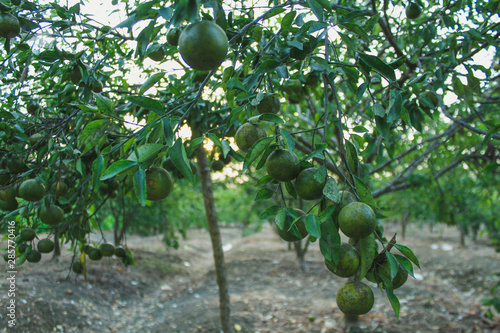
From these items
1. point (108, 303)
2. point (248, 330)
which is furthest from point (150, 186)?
point (108, 303)

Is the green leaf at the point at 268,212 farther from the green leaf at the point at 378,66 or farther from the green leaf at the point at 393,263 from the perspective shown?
the green leaf at the point at 378,66

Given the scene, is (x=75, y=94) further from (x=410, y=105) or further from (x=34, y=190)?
(x=410, y=105)

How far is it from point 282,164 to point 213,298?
17.4ft

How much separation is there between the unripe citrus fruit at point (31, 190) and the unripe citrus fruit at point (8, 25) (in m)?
0.76

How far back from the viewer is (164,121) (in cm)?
102

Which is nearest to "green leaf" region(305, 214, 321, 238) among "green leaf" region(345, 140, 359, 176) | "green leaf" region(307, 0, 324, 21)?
"green leaf" region(345, 140, 359, 176)

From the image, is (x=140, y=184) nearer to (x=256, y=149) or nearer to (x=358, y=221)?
(x=256, y=149)

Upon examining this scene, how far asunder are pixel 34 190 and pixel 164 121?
1210mm

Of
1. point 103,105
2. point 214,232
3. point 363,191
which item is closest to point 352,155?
point 363,191

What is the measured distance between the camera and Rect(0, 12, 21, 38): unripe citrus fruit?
155 cm

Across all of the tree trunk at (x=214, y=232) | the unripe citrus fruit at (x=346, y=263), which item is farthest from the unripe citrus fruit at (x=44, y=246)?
the unripe citrus fruit at (x=346, y=263)

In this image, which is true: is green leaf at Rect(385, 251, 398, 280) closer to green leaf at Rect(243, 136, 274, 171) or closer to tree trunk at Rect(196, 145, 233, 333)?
green leaf at Rect(243, 136, 274, 171)

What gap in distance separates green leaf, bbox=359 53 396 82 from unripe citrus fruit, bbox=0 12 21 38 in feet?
5.32

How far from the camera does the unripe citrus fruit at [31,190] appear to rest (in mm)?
1758
